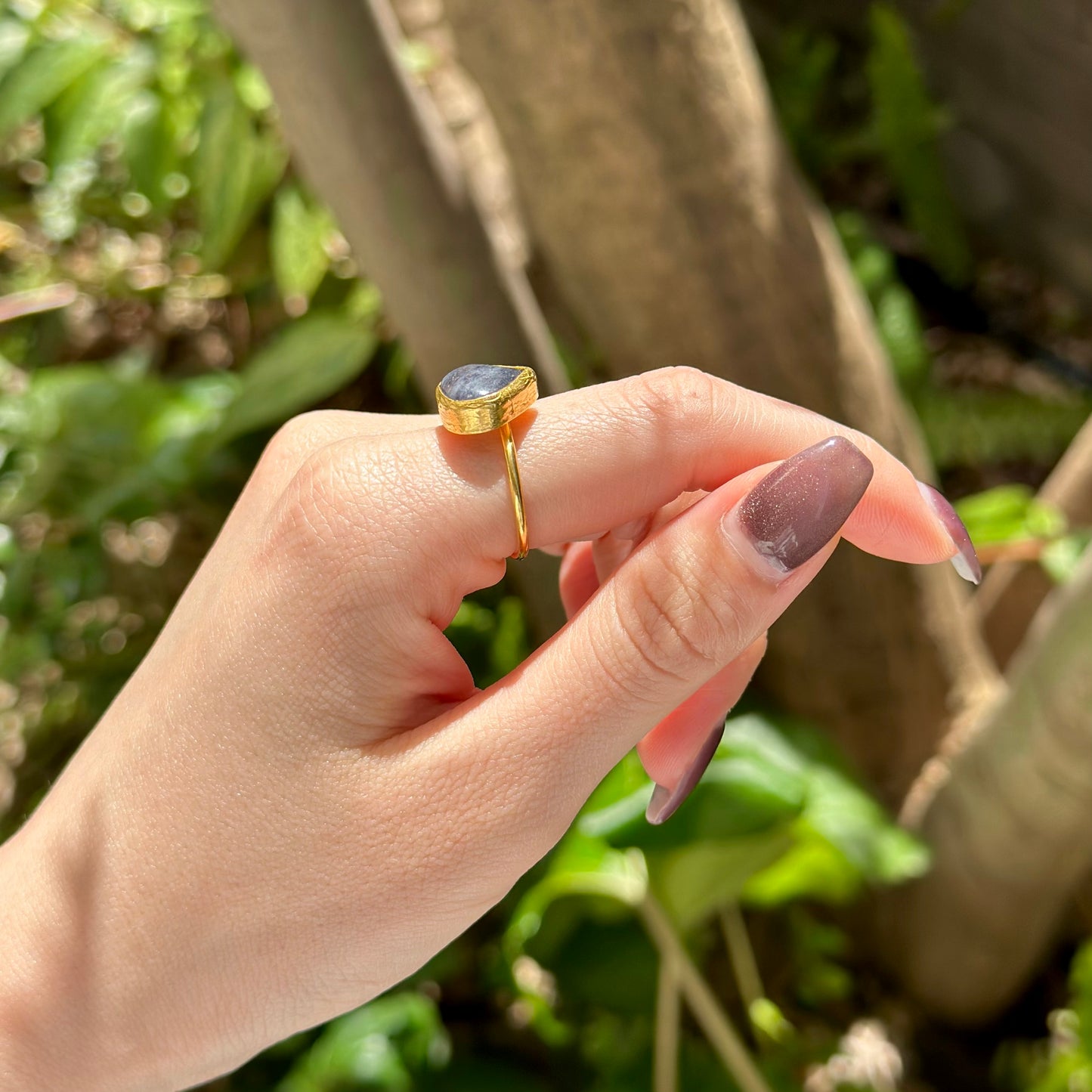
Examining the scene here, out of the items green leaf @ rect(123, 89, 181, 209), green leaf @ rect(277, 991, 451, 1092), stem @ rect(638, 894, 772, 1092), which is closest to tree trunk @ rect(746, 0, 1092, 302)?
green leaf @ rect(123, 89, 181, 209)

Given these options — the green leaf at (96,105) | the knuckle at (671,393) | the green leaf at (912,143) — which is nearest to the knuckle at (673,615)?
the knuckle at (671,393)

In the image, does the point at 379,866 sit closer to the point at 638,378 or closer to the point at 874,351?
the point at 638,378

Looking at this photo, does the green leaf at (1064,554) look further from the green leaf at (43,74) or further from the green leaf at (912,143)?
the green leaf at (43,74)

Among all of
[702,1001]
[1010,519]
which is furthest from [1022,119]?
[702,1001]

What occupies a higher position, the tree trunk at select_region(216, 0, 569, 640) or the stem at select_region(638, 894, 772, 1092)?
the tree trunk at select_region(216, 0, 569, 640)

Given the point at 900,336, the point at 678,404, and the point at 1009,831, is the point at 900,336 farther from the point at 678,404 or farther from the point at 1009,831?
the point at 678,404

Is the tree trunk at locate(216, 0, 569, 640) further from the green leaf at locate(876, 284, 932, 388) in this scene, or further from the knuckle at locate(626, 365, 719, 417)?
the green leaf at locate(876, 284, 932, 388)
